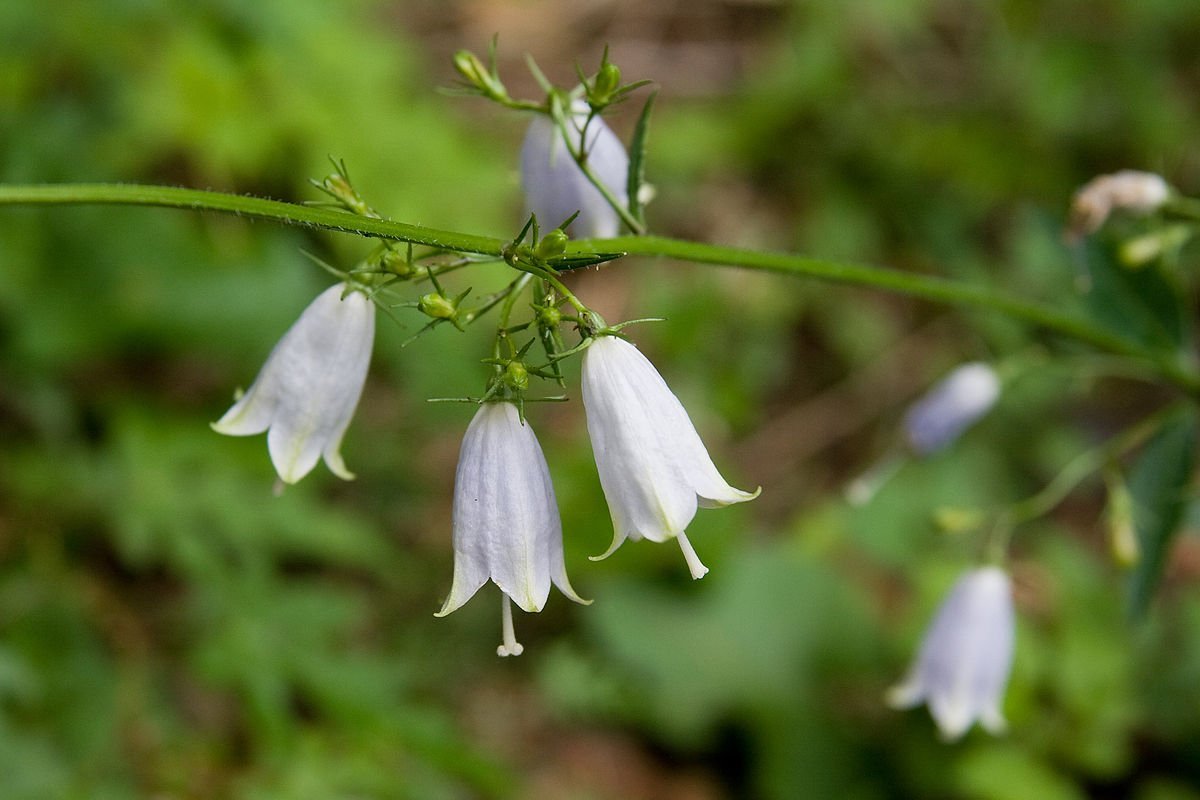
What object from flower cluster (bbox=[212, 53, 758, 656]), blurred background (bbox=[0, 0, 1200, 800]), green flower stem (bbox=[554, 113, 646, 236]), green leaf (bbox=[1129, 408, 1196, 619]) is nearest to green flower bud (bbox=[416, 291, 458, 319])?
flower cluster (bbox=[212, 53, 758, 656])

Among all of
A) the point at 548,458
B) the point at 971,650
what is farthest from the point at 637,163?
the point at 548,458

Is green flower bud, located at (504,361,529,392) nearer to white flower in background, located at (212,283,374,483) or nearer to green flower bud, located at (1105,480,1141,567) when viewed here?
white flower in background, located at (212,283,374,483)

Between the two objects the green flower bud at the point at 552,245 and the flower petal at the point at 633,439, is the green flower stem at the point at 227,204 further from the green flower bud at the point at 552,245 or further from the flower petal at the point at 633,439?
the flower petal at the point at 633,439

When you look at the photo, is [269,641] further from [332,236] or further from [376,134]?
[376,134]

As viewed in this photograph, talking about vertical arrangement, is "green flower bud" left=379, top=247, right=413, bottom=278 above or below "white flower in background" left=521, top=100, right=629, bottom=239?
below

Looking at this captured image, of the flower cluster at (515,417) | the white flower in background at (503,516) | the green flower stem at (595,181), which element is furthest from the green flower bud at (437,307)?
the green flower stem at (595,181)

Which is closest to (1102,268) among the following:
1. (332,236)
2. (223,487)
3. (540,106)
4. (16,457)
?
(540,106)
